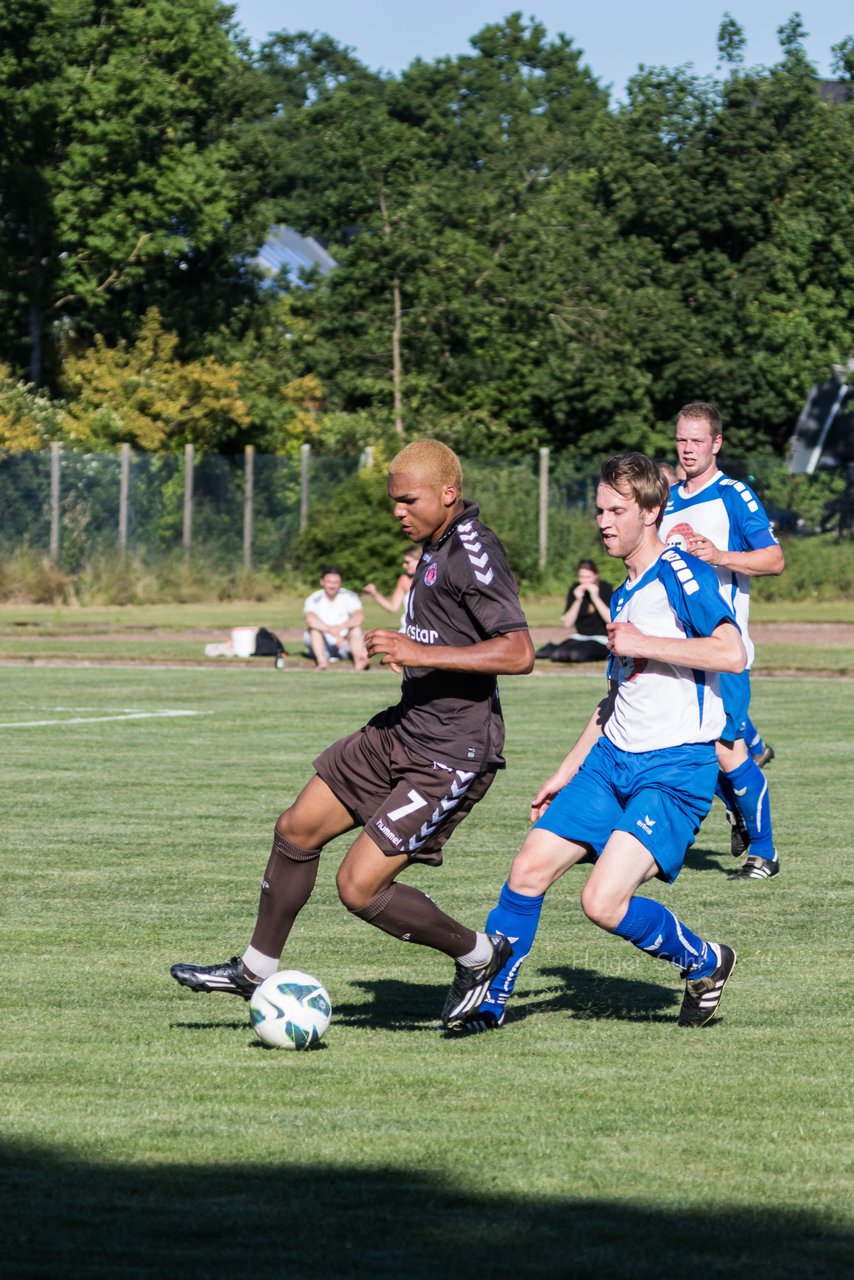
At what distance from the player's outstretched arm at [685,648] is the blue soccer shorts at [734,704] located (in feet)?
11.5

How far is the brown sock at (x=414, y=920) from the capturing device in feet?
21.7

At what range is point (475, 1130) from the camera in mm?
5422

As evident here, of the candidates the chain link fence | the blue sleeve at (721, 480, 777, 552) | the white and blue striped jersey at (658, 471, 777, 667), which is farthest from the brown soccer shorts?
the chain link fence

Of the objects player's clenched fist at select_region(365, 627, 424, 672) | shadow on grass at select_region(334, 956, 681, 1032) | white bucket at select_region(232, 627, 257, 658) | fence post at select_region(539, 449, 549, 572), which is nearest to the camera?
player's clenched fist at select_region(365, 627, 424, 672)

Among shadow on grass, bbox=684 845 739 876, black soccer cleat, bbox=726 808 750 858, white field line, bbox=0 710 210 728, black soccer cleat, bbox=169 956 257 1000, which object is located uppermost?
black soccer cleat, bbox=169 956 257 1000

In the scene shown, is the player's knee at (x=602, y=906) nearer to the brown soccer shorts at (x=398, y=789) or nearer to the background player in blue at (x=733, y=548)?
the brown soccer shorts at (x=398, y=789)

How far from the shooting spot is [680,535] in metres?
9.27

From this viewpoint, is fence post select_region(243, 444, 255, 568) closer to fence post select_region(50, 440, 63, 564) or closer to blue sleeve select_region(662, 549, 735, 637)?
fence post select_region(50, 440, 63, 564)

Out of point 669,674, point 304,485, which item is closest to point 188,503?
point 304,485

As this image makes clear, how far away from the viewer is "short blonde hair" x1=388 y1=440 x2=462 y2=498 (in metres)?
6.47

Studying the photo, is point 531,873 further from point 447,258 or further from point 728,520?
point 447,258

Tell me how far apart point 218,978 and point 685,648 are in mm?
1901

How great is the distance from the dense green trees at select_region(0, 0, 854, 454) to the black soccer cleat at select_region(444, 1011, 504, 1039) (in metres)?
38.5

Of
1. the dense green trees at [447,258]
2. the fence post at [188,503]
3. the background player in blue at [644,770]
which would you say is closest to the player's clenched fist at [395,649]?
the background player in blue at [644,770]
